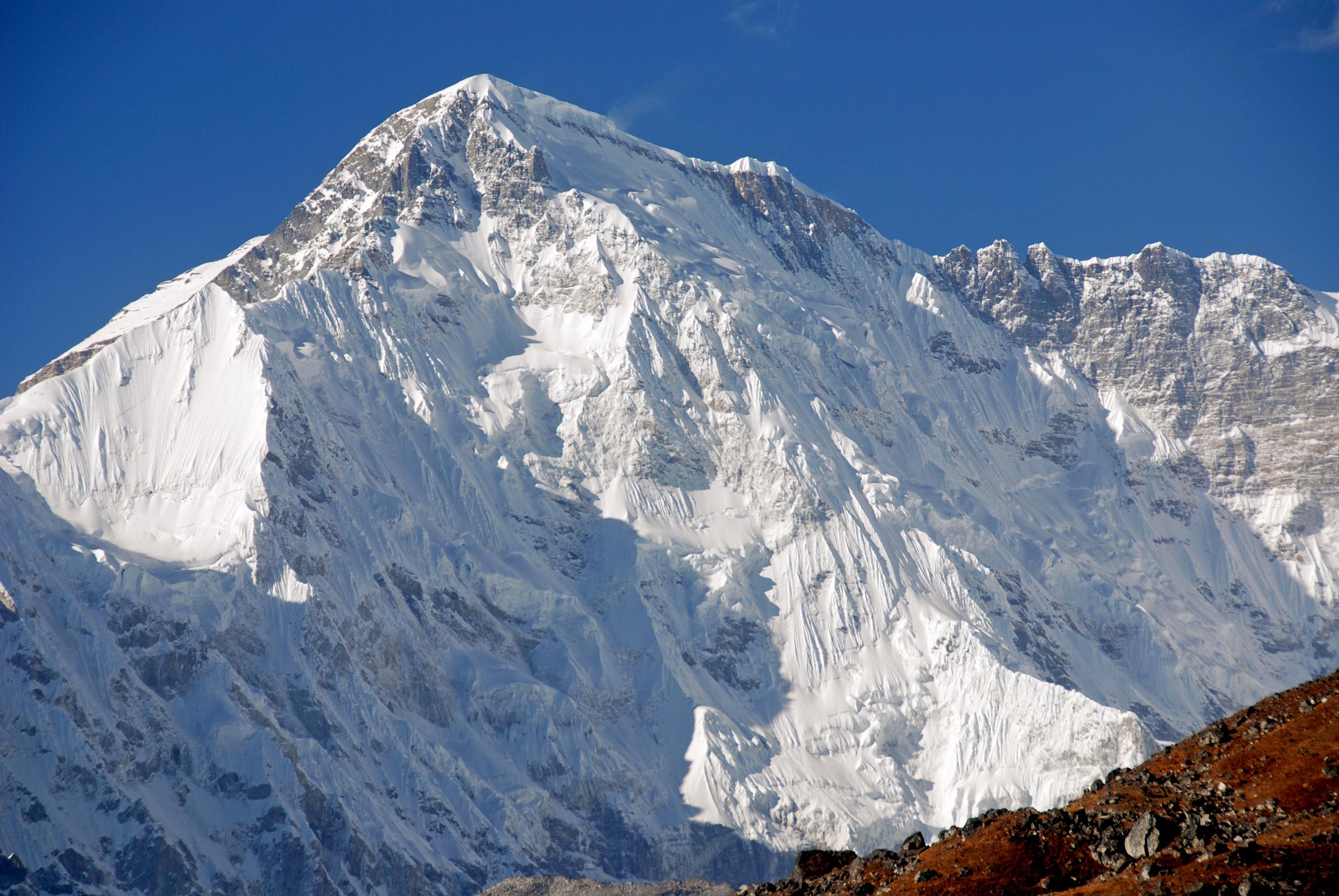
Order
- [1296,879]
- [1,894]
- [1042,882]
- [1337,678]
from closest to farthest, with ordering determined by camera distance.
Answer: [1296,879] < [1042,882] < [1337,678] < [1,894]

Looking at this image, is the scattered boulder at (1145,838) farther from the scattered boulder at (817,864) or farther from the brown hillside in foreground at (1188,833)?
the scattered boulder at (817,864)

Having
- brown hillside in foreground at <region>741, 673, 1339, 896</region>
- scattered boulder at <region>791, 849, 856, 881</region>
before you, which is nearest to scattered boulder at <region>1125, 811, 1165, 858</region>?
brown hillside in foreground at <region>741, 673, 1339, 896</region>

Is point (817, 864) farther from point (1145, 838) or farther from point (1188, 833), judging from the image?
point (1188, 833)

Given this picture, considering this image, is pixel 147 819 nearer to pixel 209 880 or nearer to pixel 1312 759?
pixel 209 880

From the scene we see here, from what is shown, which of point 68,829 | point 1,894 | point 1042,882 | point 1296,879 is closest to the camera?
point 1296,879

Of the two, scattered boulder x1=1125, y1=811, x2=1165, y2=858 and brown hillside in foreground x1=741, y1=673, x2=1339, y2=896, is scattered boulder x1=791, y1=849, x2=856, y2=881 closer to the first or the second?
brown hillside in foreground x1=741, y1=673, x2=1339, y2=896

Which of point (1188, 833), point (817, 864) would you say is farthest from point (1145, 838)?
point (817, 864)

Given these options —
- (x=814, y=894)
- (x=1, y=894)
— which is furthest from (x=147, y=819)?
(x=814, y=894)

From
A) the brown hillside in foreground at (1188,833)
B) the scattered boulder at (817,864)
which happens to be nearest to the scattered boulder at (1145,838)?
the brown hillside in foreground at (1188,833)
